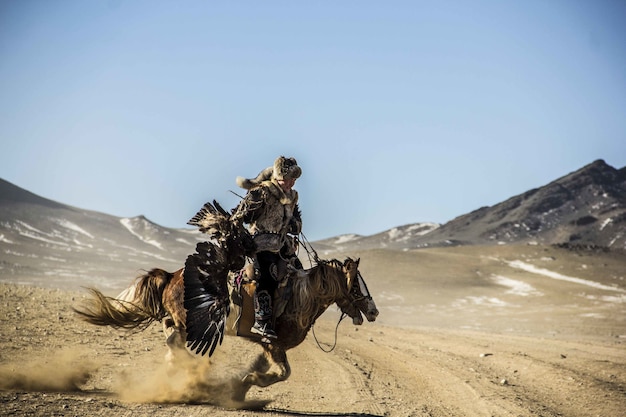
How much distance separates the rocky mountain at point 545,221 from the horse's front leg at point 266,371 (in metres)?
87.7

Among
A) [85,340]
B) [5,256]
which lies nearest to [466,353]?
[85,340]

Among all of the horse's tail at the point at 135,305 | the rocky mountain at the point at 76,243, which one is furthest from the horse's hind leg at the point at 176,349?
the rocky mountain at the point at 76,243

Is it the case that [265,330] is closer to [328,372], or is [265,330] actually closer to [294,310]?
[294,310]

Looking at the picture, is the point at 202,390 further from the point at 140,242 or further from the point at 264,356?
the point at 140,242

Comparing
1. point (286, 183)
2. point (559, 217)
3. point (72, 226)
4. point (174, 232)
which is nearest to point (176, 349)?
point (286, 183)

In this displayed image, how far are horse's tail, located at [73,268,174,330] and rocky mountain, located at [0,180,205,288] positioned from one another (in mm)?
27313

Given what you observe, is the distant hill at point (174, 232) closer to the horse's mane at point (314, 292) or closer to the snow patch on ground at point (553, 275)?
the horse's mane at point (314, 292)

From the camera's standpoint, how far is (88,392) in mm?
9461

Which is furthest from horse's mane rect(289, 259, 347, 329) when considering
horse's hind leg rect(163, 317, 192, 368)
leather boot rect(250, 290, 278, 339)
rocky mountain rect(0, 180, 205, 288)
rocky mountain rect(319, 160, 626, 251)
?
rocky mountain rect(319, 160, 626, 251)

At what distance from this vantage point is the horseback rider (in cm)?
917

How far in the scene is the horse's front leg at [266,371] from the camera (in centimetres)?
916

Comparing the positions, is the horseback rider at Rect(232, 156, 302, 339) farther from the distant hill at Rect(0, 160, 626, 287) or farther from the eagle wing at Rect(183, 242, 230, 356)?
the distant hill at Rect(0, 160, 626, 287)

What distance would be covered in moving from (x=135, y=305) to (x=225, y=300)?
4.90ft

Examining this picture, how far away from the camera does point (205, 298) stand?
877cm
